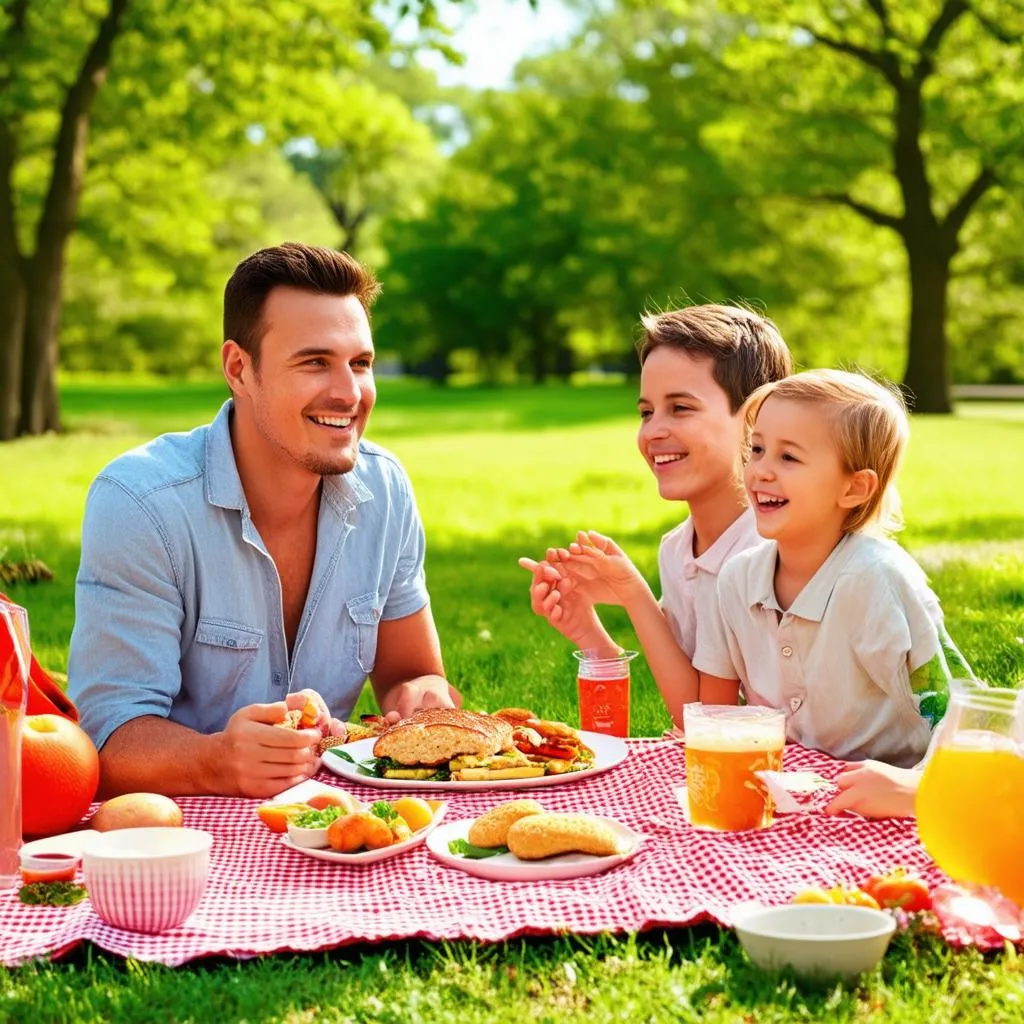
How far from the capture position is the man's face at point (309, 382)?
4004 millimetres

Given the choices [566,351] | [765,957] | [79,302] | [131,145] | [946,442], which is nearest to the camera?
[765,957]

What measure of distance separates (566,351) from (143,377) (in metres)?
15.8

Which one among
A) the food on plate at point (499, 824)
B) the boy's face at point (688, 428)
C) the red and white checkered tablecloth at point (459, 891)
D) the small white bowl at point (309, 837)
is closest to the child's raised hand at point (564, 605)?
the boy's face at point (688, 428)

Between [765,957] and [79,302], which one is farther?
[79,302]

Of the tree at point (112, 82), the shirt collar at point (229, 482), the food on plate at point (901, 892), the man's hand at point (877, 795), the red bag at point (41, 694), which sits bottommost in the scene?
the food on plate at point (901, 892)

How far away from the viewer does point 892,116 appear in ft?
91.5

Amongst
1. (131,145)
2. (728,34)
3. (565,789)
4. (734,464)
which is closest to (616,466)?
(131,145)

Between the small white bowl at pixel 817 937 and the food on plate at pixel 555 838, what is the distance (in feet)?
1.45

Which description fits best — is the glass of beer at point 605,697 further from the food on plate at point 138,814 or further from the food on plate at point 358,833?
the food on plate at point 138,814

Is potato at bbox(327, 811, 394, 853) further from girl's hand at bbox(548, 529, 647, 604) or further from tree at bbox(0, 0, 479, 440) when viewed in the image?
tree at bbox(0, 0, 479, 440)

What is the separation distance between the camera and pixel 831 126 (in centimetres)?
2873

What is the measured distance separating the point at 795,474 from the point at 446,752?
1149 millimetres

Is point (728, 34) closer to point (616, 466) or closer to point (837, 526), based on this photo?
point (616, 466)

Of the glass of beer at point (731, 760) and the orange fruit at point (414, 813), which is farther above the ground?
the glass of beer at point (731, 760)
